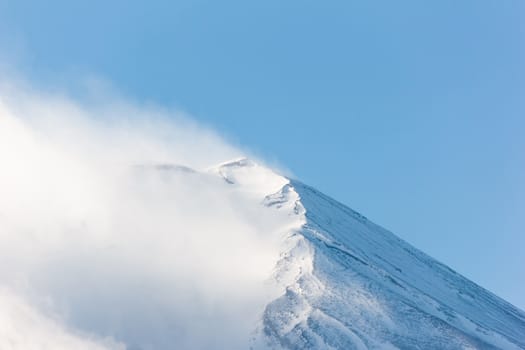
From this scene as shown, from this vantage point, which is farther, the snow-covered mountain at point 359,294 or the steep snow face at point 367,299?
the snow-covered mountain at point 359,294

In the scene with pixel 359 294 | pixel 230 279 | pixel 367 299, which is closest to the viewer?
pixel 367 299

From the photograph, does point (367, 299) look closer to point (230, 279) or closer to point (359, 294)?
point (359, 294)

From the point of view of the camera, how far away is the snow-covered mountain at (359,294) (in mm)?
110562

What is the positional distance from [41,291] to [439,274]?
2575 inches

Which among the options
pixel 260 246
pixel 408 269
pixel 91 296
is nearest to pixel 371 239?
pixel 408 269

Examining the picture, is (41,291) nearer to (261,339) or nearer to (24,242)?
(24,242)

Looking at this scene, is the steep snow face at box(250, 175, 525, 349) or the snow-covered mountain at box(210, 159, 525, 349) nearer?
the steep snow face at box(250, 175, 525, 349)

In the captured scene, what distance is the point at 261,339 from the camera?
10800 centimetres

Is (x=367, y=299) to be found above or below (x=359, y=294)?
below

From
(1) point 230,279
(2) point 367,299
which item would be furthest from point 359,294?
(1) point 230,279

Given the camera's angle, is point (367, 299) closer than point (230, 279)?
Yes

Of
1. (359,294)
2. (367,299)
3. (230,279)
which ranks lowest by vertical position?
(367,299)

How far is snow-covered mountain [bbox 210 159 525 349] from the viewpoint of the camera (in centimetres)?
11056

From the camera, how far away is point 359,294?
12131cm
